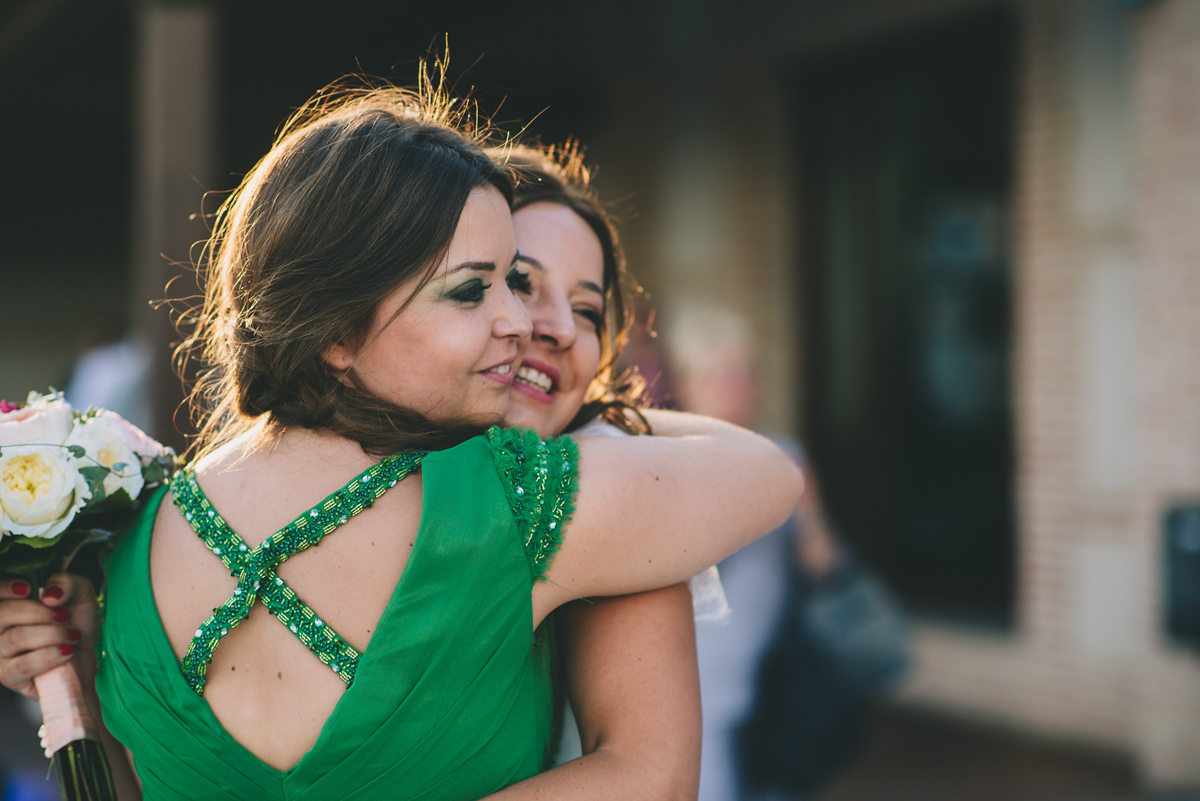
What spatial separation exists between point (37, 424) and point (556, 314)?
2.81ft

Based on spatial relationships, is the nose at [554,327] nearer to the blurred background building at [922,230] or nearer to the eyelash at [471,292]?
the eyelash at [471,292]

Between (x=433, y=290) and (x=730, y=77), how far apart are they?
19.4ft

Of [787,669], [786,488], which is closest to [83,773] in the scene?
[786,488]

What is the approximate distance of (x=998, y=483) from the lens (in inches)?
230

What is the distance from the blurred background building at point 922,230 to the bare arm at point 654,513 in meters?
3.09

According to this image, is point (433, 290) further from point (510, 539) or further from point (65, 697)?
point (65, 697)

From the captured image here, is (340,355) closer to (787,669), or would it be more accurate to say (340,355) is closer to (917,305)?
(787,669)

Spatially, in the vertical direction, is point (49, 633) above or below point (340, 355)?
below

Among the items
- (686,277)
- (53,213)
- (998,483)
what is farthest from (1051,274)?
(53,213)

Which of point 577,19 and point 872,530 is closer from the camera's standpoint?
point 872,530

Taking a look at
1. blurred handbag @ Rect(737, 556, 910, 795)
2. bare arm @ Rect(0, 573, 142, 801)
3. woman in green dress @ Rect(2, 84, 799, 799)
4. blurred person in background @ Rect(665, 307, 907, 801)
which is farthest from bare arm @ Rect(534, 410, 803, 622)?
blurred handbag @ Rect(737, 556, 910, 795)

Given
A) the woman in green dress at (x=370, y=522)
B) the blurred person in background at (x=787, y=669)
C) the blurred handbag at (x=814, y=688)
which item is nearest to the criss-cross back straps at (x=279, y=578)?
the woman in green dress at (x=370, y=522)

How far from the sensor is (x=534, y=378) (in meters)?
1.87

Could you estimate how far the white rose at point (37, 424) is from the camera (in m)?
1.54
